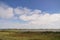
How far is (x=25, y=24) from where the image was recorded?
4156 millimetres

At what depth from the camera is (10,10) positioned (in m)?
4.16

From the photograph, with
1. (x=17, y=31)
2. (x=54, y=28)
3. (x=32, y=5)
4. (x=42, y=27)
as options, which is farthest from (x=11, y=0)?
(x=54, y=28)

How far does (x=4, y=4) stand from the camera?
4125 mm

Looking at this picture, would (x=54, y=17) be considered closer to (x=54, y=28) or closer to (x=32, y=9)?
(x=54, y=28)

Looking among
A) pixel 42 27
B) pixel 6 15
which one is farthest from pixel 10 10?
pixel 42 27

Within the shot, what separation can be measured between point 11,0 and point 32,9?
67 centimetres

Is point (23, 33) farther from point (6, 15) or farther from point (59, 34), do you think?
point (59, 34)

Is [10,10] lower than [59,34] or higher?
higher

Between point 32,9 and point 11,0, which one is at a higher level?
point 11,0

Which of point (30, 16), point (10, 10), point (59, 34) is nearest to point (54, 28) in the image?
point (59, 34)

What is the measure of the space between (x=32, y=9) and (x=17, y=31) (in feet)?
2.61

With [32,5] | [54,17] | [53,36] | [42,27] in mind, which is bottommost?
[53,36]

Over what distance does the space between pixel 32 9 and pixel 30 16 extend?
21 cm

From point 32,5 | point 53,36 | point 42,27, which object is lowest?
point 53,36
